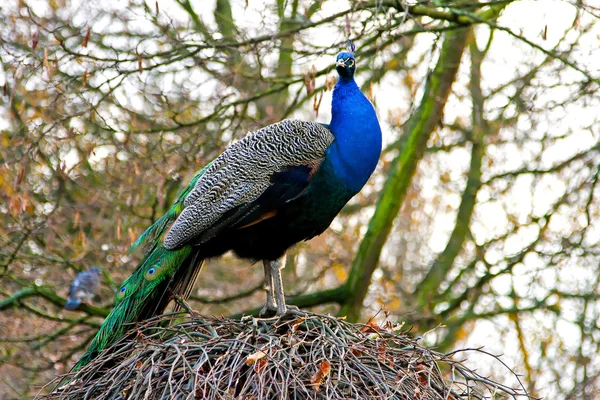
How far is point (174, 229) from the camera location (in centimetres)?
498

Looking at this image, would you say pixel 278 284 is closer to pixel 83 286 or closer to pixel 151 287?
pixel 151 287

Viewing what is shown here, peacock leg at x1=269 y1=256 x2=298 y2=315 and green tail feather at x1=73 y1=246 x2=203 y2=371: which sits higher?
peacock leg at x1=269 y1=256 x2=298 y2=315

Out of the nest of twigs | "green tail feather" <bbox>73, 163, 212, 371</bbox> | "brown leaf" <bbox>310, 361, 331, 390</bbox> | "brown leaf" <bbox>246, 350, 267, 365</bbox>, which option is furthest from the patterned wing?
"brown leaf" <bbox>310, 361, 331, 390</bbox>

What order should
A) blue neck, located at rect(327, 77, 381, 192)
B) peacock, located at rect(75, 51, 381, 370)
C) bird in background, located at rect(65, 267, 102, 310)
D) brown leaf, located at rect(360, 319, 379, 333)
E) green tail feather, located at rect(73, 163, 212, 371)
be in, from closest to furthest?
brown leaf, located at rect(360, 319, 379, 333) < green tail feather, located at rect(73, 163, 212, 371) < peacock, located at rect(75, 51, 381, 370) < blue neck, located at rect(327, 77, 381, 192) < bird in background, located at rect(65, 267, 102, 310)

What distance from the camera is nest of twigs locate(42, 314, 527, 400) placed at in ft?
11.6

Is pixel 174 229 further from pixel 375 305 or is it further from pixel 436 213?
pixel 436 213

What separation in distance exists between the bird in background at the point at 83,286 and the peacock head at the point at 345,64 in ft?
9.12

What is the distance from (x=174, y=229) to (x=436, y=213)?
6578 mm

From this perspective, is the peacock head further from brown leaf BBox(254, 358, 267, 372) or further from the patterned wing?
brown leaf BBox(254, 358, 267, 372)

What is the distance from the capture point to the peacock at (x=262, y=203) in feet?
16.3

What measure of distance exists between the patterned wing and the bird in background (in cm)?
224

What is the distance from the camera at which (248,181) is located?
5031 mm

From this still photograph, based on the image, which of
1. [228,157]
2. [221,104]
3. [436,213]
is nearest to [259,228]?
[228,157]

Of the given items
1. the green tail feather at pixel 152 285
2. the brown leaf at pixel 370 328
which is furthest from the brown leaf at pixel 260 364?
the green tail feather at pixel 152 285
